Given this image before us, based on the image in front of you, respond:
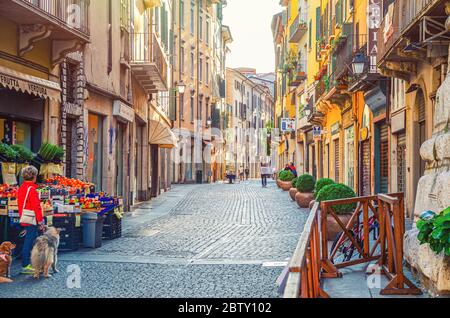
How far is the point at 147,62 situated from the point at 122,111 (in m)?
3.49

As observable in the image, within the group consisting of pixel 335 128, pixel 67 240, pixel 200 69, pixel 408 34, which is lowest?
pixel 67 240

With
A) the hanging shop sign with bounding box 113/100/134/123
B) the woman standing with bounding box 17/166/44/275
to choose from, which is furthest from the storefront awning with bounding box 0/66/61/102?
the hanging shop sign with bounding box 113/100/134/123

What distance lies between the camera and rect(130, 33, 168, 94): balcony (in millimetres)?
24031

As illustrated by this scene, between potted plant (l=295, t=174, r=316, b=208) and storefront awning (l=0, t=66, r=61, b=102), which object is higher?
storefront awning (l=0, t=66, r=61, b=102)

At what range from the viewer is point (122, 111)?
2122 centimetres

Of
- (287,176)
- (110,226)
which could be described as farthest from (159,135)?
(110,226)

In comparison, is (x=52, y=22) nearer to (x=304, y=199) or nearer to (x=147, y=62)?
(x=147, y=62)

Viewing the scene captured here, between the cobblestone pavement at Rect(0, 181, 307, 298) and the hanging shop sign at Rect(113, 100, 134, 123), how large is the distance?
323 centimetres

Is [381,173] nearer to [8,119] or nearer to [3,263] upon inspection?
[8,119]

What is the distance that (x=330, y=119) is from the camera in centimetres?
3309

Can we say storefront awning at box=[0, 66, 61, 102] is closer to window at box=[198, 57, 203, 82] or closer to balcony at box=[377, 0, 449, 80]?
balcony at box=[377, 0, 449, 80]

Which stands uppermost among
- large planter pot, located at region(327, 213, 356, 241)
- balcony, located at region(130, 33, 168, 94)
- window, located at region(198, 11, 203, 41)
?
window, located at region(198, 11, 203, 41)
